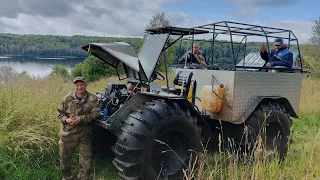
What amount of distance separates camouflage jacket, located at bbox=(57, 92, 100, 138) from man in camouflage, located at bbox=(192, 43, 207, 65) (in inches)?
107

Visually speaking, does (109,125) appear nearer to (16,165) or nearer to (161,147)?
(161,147)

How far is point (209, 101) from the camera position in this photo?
550cm

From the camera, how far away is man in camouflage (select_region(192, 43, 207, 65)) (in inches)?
273

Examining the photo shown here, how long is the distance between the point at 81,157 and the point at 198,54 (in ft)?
10.7

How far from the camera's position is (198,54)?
7.02 meters

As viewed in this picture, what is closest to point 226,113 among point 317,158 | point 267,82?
point 267,82

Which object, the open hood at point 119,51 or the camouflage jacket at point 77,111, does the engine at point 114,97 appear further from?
the open hood at point 119,51

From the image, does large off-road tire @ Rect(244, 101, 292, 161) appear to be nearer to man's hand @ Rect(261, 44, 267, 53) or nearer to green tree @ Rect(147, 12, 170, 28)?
man's hand @ Rect(261, 44, 267, 53)

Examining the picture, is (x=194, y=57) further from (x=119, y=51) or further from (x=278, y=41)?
(x=119, y=51)

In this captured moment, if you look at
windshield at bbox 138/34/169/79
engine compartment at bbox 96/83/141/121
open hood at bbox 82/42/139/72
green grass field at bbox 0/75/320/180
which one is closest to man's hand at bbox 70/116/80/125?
engine compartment at bbox 96/83/141/121

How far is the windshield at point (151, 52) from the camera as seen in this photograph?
5.04 metres

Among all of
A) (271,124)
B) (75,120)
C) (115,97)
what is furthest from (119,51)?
(271,124)

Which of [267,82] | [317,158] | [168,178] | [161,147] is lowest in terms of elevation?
[168,178]

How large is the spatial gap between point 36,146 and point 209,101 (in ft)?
8.96
